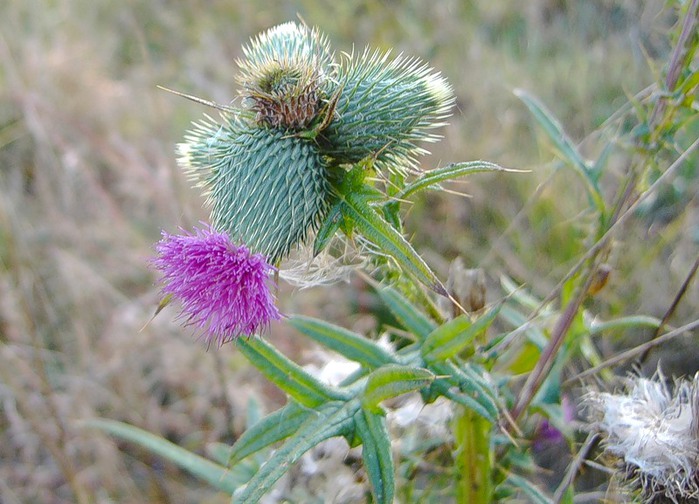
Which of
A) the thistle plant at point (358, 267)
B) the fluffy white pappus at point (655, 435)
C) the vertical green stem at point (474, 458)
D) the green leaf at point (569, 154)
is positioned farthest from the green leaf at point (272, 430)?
the green leaf at point (569, 154)

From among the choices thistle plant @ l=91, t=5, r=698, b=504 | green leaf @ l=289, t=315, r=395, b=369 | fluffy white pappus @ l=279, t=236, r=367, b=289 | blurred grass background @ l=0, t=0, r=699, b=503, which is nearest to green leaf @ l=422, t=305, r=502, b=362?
thistle plant @ l=91, t=5, r=698, b=504

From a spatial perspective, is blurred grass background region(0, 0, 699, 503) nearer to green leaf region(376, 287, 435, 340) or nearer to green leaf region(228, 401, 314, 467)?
green leaf region(376, 287, 435, 340)

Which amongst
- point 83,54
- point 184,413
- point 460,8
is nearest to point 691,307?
point 184,413

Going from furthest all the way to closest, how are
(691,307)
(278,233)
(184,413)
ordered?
(184,413)
(691,307)
(278,233)

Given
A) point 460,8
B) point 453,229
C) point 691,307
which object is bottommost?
point 691,307

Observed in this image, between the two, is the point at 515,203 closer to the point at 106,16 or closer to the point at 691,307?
the point at 691,307

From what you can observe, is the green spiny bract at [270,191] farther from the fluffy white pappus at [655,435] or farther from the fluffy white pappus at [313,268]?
the fluffy white pappus at [655,435]
